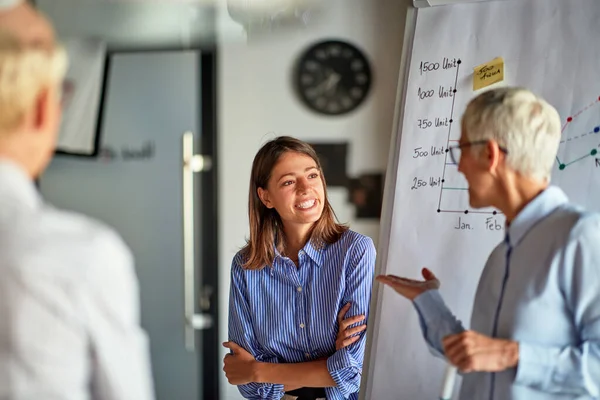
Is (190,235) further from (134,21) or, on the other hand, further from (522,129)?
(522,129)

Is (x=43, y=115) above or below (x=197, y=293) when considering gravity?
above

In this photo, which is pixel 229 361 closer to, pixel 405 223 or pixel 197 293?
pixel 197 293

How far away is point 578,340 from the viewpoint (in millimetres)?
1083

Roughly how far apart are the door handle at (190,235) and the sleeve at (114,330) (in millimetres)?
259

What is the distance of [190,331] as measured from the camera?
1309mm

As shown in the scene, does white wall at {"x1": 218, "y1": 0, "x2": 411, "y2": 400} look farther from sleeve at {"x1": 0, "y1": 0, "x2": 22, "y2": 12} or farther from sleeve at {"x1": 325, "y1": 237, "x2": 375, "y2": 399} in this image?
sleeve at {"x1": 0, "y1": 0, "x2": 22, "y2": 12}

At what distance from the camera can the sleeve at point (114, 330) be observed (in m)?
0.95

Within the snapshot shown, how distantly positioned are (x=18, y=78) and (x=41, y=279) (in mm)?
302

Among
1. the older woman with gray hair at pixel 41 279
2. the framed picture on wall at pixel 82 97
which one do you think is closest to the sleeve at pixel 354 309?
the older woman with gray hair at pixel 41 279

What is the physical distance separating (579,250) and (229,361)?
2.53 ft

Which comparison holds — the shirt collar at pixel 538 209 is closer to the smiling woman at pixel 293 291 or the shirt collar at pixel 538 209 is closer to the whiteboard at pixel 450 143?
the whiteboard at pixel 450 143

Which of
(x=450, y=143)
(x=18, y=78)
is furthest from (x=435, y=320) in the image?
(x=18, y=78)

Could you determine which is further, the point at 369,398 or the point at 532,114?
the point at 369,398

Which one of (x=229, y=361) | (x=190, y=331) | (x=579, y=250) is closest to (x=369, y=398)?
(x=229, y=361)
